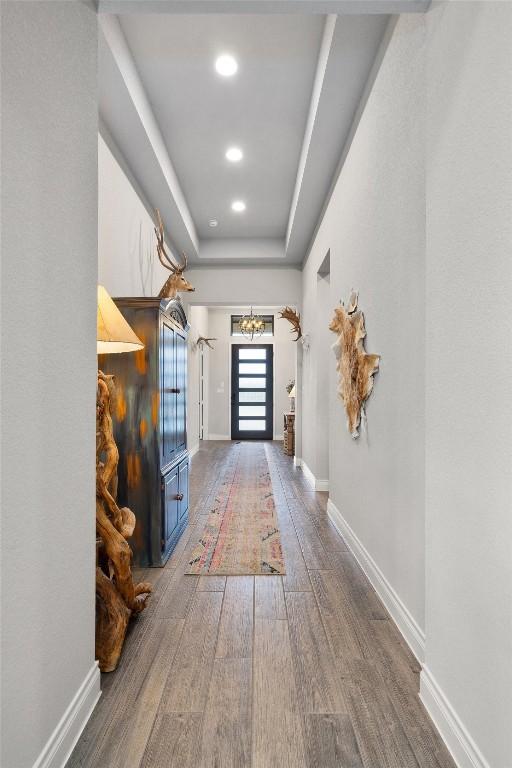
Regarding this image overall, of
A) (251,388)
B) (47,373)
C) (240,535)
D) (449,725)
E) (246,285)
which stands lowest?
(240,535)

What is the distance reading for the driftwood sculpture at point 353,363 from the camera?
2.73m

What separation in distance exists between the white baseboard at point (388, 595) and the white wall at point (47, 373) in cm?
125

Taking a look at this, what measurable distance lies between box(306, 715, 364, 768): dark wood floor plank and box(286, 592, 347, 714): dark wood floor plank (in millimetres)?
48

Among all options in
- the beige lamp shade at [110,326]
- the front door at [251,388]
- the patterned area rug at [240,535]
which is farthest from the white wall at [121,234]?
the front door at [251,388]

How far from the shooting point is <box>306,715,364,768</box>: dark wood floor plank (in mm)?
1389

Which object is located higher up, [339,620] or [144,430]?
[144,430]

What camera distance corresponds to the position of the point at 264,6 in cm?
176

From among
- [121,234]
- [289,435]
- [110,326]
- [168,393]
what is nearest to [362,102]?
[121,234]

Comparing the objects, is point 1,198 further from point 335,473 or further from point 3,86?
point 335,473

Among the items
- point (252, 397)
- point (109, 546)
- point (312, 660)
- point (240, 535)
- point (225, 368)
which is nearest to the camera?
point (312, 660)

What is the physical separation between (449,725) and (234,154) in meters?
4.23

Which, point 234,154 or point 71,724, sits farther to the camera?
point 234,154

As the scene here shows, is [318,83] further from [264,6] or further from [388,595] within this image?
[388,595]

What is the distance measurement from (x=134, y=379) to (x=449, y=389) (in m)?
2.05
